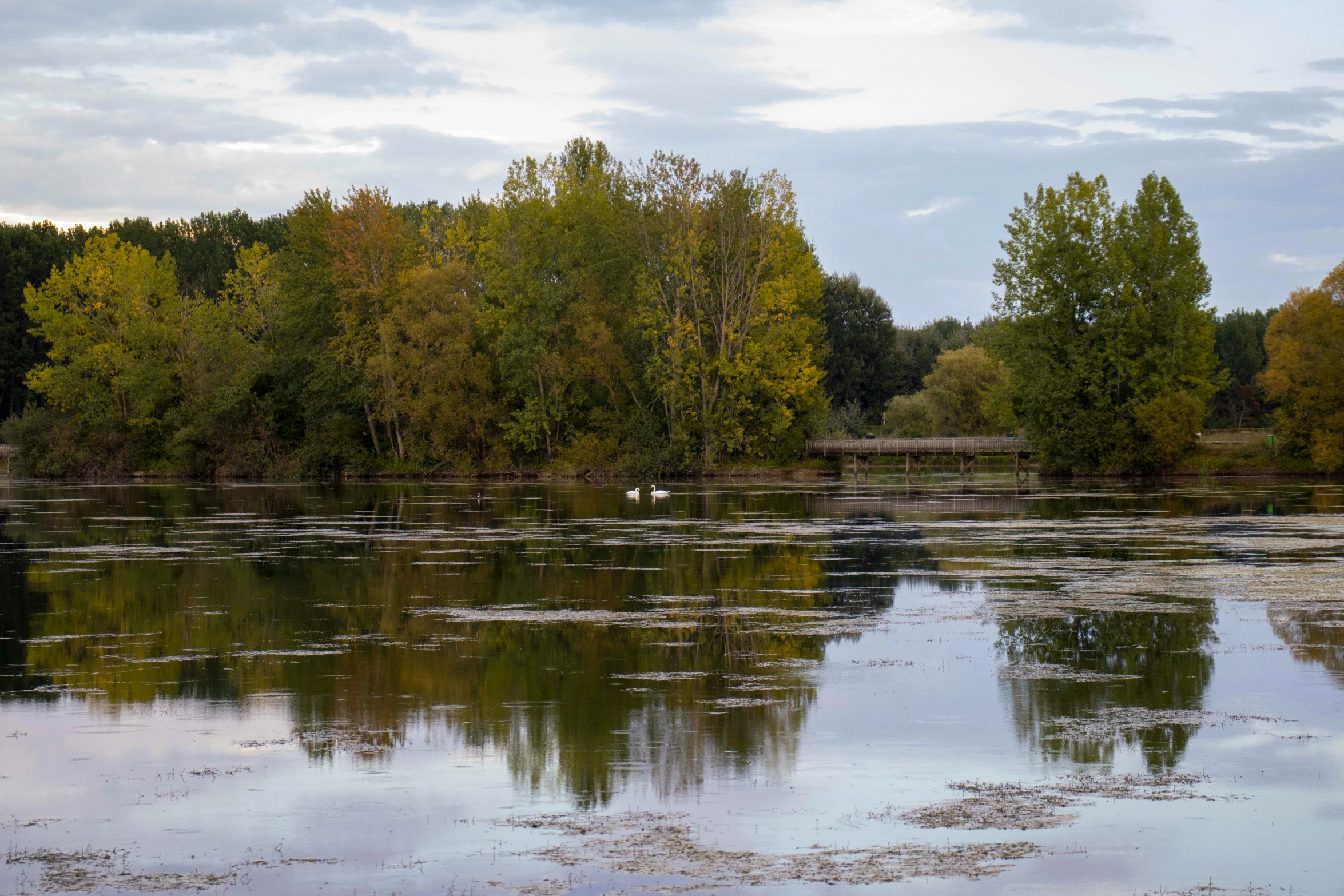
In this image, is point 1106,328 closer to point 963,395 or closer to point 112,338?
point 963,395

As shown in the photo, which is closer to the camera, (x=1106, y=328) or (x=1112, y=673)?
(x=1112, y=673)

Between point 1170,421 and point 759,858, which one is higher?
point 1170,421

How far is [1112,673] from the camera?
→ 1399 cm

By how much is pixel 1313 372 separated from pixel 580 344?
3865 cm

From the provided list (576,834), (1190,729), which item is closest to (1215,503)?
(1190,729)

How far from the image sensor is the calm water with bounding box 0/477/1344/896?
8.16 metres

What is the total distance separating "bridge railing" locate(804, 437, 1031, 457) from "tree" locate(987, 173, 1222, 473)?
16.2 ft

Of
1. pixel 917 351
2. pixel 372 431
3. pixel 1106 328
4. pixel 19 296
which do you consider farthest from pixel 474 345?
pixel 917 351

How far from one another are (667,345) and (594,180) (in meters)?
13.8

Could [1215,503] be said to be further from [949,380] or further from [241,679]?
[949,380]

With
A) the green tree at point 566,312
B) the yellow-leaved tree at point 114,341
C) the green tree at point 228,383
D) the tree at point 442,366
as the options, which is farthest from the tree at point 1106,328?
the yellow-leaved tree at point 114,341

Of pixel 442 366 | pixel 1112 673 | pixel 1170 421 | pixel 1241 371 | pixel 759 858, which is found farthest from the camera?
pixel 1241 371

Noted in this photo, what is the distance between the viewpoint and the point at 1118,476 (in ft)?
235

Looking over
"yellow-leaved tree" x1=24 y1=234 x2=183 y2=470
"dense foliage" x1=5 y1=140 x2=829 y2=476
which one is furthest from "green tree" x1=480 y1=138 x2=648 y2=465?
"yellow-leaved tree" x1=24 y1=234 x2=183 y2=470
